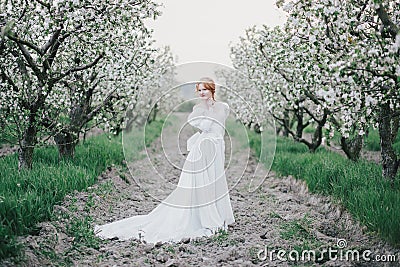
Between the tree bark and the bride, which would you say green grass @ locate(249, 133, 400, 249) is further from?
the tree bark

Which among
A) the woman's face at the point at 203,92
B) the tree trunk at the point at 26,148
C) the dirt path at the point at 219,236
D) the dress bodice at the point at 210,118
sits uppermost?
the woman's face at the point at 203,92

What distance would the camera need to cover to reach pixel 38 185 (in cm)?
714

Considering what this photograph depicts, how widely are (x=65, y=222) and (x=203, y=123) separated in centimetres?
258

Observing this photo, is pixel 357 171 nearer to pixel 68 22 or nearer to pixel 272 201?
pixel 272 201

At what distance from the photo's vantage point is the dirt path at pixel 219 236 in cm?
575

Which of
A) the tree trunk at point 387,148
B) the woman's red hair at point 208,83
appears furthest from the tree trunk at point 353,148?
the woman's red hair at point 208,83

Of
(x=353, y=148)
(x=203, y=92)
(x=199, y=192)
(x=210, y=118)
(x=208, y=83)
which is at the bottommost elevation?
(x=199, y=192)

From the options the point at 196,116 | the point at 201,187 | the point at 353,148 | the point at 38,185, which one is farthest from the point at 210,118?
the point at 353,148

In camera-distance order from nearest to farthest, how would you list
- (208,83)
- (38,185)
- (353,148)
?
1. (38,185)
2. (208,83)
3. (353,148)

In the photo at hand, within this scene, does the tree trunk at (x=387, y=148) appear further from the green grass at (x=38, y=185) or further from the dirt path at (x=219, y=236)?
the green grass at (x=38, y=185)

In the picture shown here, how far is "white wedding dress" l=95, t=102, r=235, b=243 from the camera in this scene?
714 cm

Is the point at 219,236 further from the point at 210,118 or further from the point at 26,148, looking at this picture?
the point at 26,148

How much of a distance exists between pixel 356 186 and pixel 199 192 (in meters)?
2.66

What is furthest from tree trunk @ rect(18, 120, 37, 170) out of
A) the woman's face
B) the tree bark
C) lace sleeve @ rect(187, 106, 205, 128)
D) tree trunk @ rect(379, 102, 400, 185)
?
tree trunk @ rect(379, 102, 400, 185)
